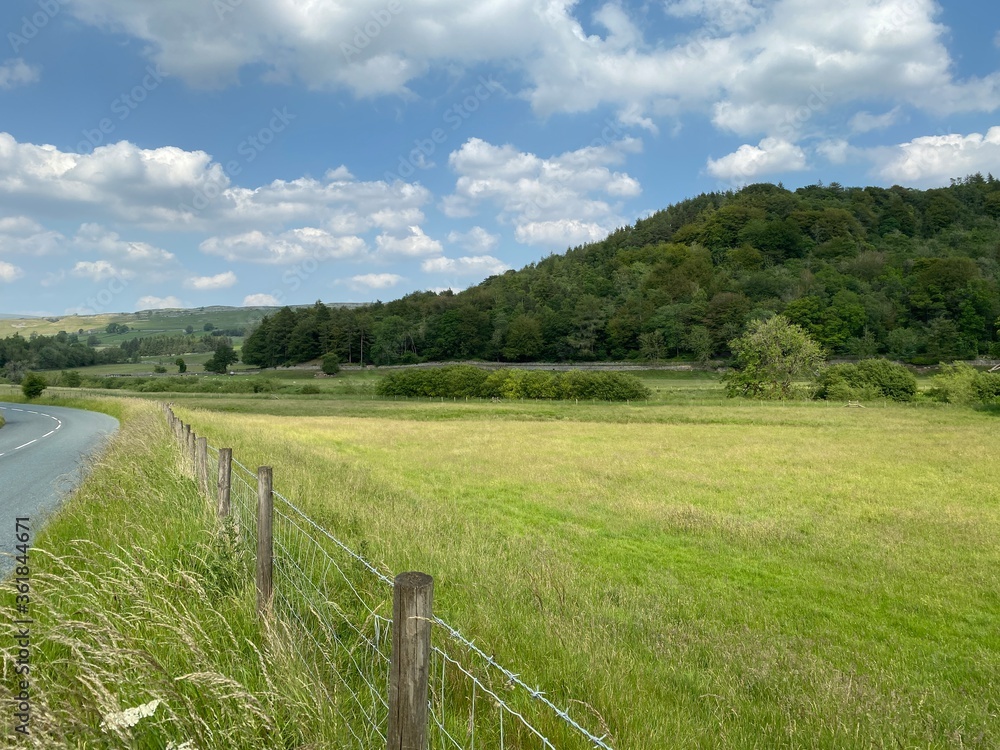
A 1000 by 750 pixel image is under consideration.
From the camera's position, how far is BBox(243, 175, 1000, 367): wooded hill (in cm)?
10894

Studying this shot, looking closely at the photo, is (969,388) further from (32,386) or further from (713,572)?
(32,386)

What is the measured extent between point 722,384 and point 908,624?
242ft

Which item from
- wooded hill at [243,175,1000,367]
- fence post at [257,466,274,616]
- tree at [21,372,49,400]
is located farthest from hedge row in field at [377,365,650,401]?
fence post at [257,466,274,616]

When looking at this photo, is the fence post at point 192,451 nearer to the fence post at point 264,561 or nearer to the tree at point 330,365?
the fence post at point 264,561

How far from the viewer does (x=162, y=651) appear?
4.55 meters

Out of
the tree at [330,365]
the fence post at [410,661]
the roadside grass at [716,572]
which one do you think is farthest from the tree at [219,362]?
the fence post at [410,661]

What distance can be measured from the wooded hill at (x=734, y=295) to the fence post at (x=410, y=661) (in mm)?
111367

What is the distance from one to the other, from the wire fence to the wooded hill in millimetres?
108645

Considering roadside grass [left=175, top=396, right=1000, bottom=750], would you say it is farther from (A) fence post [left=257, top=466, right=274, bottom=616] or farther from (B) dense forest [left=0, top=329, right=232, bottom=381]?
(B) dense forest [left=0, top=329, right=232, bottom=381]

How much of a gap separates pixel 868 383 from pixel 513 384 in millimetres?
35771

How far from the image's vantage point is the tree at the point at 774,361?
2442 inches

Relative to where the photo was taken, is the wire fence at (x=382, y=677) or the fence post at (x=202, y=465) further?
the fence post at (x=202, y=465)

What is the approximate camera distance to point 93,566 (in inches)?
248

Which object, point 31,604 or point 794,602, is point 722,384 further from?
point 31,604
